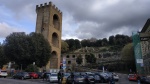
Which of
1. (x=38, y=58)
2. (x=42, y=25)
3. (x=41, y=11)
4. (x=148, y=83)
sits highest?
(x=41, y=11)

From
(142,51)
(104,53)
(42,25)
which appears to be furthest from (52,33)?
(104,53)

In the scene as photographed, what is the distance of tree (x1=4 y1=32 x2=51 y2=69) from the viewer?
54.0 metres

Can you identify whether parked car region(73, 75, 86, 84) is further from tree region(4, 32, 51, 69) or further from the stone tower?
the stone tower

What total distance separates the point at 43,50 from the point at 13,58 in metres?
8.02

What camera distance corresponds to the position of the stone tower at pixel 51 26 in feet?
218

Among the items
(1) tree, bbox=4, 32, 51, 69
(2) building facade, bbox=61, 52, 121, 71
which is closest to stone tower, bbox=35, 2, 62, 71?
(1) tree, bbox=4, 32, 51, 69

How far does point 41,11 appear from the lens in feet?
226

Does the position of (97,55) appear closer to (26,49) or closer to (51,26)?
(51,26)

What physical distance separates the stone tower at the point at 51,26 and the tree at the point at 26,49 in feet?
26.0

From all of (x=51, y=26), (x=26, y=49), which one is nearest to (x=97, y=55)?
(x=51, y=26)

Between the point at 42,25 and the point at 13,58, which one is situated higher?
the point at 42,25

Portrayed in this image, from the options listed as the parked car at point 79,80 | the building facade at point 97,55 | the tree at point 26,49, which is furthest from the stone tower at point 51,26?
the building facade at point 97,55

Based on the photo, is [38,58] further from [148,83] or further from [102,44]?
[102,44]

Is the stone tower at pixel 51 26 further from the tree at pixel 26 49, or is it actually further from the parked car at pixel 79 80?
the parked car at pixel 79 80
